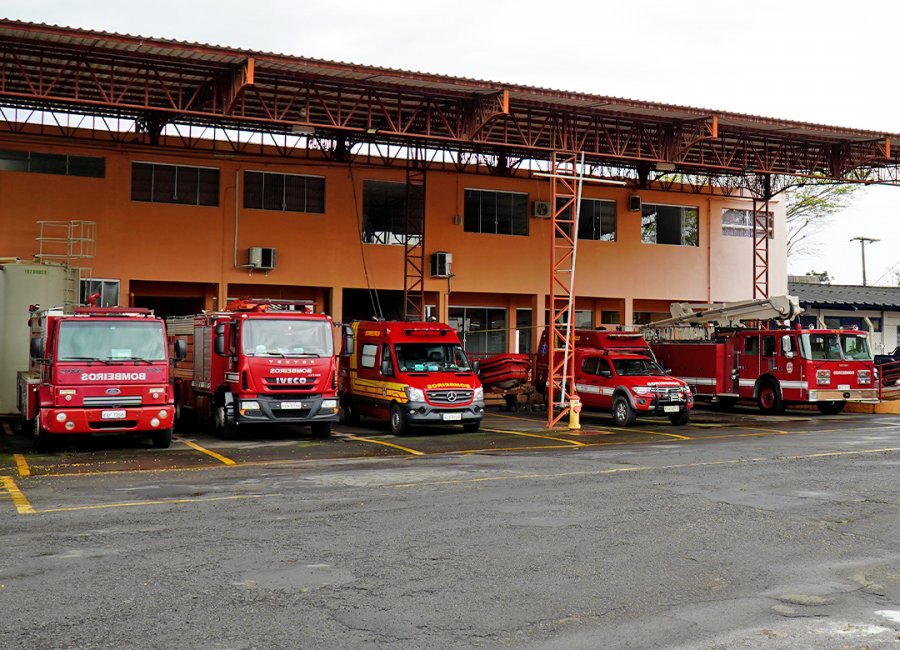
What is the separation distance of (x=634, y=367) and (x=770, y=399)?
5.65 m

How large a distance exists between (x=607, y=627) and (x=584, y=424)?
17.9m

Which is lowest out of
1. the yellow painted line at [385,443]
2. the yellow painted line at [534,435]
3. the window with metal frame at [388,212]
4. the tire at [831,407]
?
the yellow painted line at [385,443]

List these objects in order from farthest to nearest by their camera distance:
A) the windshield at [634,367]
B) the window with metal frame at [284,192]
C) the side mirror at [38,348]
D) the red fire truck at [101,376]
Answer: the window with metal frame at [284,192] < the windshield at [634,367] < the side mirror at [38,348] < the red fire truck at [101,376]

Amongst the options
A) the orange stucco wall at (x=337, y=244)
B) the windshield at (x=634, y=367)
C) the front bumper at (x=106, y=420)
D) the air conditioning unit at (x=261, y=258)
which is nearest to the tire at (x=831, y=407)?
the windshield at (x=634, y=367)

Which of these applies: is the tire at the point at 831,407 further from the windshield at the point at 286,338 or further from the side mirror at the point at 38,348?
the side mirror at the point at 38,348

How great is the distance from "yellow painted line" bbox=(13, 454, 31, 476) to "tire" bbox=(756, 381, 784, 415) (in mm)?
20016

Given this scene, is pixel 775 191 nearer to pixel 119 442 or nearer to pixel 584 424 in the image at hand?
pixel 584 424

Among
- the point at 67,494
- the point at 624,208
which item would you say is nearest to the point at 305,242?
the point at 624,208

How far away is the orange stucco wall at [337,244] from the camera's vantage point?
89.4 feet

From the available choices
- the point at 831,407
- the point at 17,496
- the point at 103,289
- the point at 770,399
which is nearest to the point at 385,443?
the point at 17,496

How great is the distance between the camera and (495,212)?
110 ft

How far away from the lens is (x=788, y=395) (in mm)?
26578

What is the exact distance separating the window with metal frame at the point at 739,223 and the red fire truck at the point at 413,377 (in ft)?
65.3

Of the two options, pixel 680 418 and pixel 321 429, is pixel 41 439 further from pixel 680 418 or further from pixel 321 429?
pixel 680 418
